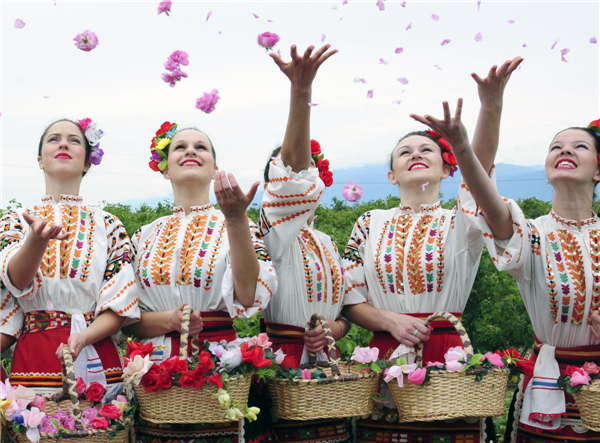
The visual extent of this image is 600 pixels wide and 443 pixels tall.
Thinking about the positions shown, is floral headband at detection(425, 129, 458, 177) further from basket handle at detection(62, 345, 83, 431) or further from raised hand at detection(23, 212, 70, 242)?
basket handle at detection(62, 345, 83, 431)

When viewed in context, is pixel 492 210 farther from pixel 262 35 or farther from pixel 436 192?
pixel 262 35

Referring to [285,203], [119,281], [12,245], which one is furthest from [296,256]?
[12,245]

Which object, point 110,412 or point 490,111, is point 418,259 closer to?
point 490,111

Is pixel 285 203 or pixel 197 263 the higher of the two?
pixel 285 203

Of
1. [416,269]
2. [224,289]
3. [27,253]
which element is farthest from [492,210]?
[27,253]

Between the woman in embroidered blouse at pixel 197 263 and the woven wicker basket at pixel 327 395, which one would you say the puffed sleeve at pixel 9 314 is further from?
the woven wicker basket at pixel 327 395

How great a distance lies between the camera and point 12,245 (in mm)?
3215

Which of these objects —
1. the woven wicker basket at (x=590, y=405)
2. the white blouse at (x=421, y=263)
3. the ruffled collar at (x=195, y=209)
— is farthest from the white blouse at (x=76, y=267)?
the woven wicker basket at (x=590, y=405)

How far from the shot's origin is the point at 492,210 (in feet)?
9.91

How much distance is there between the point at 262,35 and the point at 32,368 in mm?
1783

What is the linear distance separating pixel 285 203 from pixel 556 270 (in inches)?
49.9

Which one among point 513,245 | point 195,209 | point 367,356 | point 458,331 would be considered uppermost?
point 195,209

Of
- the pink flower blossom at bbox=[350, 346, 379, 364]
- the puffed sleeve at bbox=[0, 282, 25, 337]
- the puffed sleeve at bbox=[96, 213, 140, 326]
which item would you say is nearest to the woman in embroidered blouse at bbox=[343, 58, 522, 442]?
the pink flower blossom at bbox=[350, 346, 379, 364]

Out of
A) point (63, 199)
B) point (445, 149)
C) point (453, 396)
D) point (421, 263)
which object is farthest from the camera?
point (445, 149)
